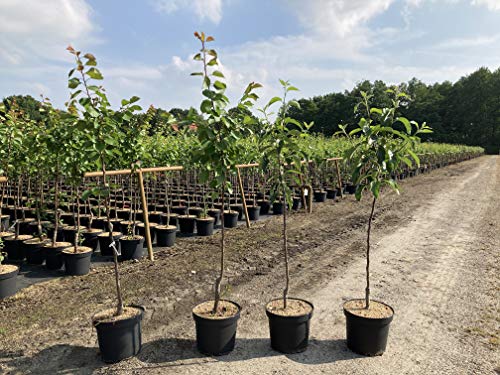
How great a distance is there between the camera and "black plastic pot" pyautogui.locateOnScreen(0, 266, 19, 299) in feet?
12.9

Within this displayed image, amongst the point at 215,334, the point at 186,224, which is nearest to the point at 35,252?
the point at 186,224

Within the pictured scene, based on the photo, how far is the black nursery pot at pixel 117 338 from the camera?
2.77m

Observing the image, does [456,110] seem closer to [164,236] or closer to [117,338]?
[164,236]

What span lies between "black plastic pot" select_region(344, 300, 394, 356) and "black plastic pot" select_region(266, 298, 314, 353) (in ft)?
1.33

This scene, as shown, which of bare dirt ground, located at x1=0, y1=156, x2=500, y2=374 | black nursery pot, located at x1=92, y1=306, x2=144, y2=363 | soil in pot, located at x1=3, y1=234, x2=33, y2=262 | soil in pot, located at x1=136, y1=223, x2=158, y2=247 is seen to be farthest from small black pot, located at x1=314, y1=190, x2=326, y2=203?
black nursery pot, located at x1=92, y1=306, x2=144, y2=363

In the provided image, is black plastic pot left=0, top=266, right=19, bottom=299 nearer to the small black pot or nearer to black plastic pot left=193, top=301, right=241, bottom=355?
black plastic pot left=193, top=301, right=241, bottom=355

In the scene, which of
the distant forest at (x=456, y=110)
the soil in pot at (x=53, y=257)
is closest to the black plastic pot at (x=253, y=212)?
the soil in pot at (x=53, y=257)

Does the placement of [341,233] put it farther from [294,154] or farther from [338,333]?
[294,154]

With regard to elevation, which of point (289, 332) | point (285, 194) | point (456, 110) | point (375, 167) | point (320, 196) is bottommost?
point (289, 332)

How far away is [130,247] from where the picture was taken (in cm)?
546

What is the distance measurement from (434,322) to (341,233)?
391 cm

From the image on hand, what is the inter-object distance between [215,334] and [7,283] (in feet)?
8.99

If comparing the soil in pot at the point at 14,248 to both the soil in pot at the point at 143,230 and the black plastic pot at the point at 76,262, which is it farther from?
the soil in pot at the point at 143,230

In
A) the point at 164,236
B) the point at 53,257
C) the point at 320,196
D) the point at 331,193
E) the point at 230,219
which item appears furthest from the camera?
the point at 331,193
